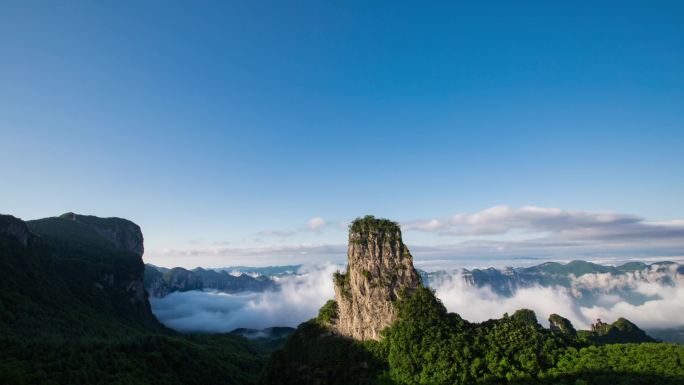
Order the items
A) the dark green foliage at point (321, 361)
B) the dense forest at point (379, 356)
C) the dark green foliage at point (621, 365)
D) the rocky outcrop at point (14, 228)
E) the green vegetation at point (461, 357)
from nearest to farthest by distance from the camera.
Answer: the dark green foliage at point (621, 365) → the green vegetation at point (461, 357) → the dense forest at point (379, 356) → the dark green foliage at point (321, 361) → the rocky outcrop at point (14, 228)

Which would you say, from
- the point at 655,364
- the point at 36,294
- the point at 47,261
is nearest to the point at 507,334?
the point at 655,364

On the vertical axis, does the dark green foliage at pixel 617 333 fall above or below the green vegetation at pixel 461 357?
below

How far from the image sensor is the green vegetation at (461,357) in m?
63.4

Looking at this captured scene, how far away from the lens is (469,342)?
2948 inches

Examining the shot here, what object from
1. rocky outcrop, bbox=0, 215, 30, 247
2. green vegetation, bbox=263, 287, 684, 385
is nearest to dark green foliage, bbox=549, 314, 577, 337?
green vegetation, bbox=263, 287, 684, 385

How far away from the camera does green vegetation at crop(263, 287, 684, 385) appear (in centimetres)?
6338

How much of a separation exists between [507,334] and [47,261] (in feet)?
594

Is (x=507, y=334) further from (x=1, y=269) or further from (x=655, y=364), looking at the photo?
(x=1, y=269)

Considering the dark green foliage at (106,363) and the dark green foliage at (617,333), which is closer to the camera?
the dark green foliage at (106,363)

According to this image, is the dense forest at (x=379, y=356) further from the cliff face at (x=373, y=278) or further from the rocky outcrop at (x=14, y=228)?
the rocky outcrop at (x=14, y=228)

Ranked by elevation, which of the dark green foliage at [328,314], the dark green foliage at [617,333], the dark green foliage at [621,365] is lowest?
the dark green foliage at [617,333]

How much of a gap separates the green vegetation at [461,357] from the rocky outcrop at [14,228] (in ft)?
418

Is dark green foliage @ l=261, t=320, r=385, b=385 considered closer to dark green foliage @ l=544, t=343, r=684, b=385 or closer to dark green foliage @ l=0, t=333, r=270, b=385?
dark green foliage @ l=0, t=333, r=270, b=385

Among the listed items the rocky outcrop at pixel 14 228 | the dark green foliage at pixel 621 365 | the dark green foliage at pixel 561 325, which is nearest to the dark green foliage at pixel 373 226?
the dark green foliage at pixel 621 365
